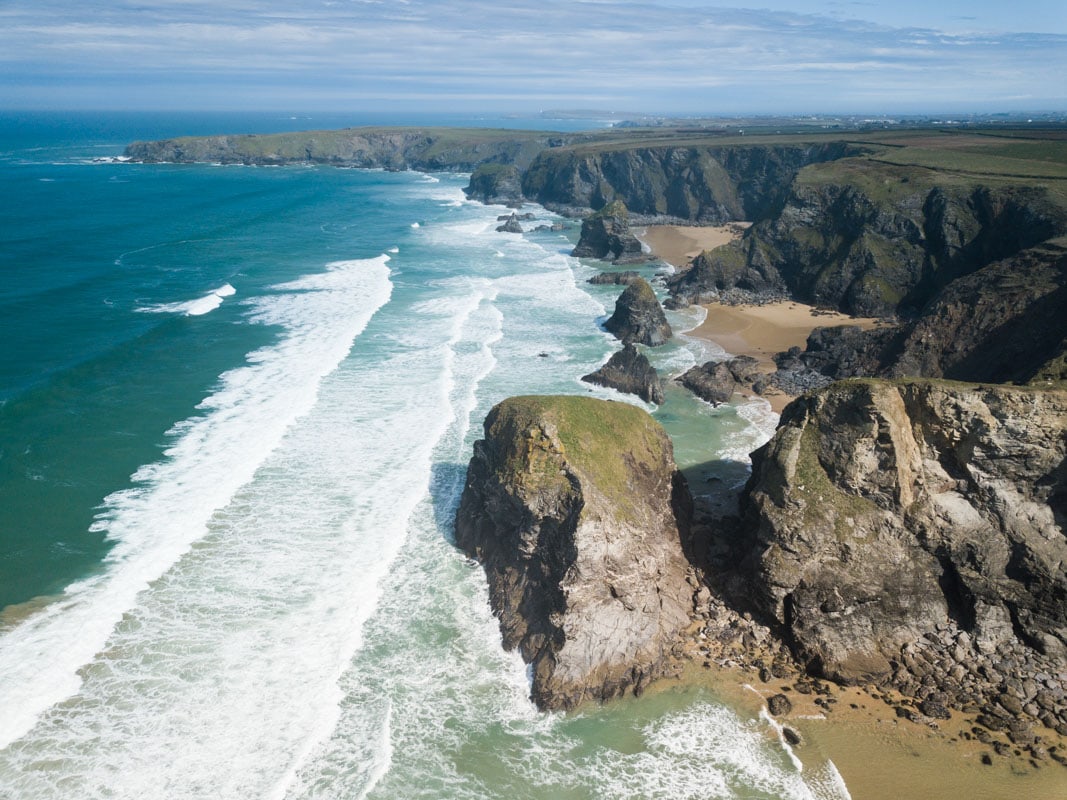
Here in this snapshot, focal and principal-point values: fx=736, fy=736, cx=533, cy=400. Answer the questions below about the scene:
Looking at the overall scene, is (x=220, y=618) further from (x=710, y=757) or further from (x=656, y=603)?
(x=710, y=757)

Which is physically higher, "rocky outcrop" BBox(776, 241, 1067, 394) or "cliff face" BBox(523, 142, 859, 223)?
"cliff face" BBox(523, 142, 859, 223)

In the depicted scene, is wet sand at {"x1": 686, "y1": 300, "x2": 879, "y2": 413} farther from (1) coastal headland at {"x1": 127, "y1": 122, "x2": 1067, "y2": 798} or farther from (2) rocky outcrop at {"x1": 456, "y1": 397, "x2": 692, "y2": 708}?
(2) rocky outcrop at {"x1": 456, "y1": 397, "x2": 692, "y2": 708}

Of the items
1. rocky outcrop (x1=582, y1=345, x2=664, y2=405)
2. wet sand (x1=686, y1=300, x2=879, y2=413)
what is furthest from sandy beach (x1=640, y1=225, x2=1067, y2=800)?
wet sand (x1=686, y1=300, x2=879, y2=413)

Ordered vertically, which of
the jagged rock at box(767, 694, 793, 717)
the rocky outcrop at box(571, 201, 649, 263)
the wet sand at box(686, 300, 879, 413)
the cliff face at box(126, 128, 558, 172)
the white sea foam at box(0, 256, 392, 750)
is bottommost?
the jagged rock at box(767, 694, 793, 717)

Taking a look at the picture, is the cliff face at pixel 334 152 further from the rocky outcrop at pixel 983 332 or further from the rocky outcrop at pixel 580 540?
the rocky outcrop at pixel 580 540

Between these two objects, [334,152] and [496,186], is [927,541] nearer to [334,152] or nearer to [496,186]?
[496,186]

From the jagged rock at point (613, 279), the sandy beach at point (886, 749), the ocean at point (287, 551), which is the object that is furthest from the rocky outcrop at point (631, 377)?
the jagged rock at point (613, 279)

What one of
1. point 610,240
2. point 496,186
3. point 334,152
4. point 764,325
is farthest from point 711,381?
point 334,152
